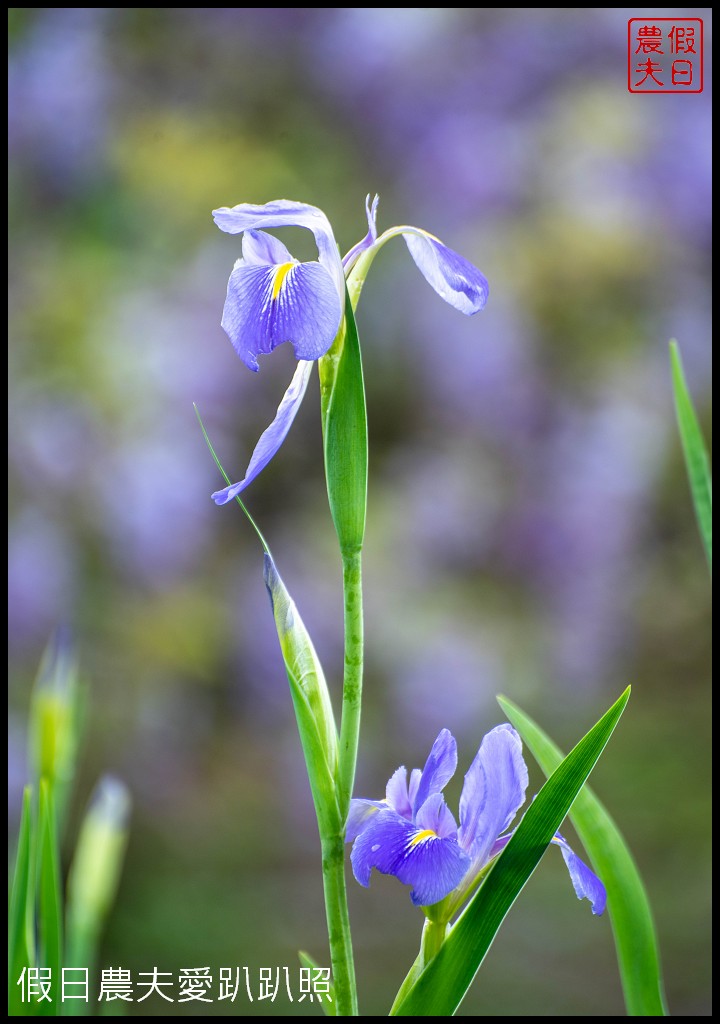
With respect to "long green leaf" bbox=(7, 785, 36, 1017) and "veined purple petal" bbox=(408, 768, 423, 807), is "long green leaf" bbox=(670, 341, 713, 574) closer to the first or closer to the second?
"veined purple petal" bbox=(408, 768, 423, 807)

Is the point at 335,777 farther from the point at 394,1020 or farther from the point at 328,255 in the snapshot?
the point at 328,255

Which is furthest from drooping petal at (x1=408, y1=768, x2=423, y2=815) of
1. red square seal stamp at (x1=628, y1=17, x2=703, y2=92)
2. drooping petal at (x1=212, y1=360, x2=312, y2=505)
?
red square seal stamp at (x1=628, y1=17, x2=703, y2=92)

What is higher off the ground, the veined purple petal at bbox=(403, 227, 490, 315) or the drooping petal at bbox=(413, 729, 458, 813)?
the veined purple petal at bbox=(403, 227, 490, 315)

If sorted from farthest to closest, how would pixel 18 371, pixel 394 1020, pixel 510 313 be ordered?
pixel 510 313
pixel 18 371
pixel 394 1020

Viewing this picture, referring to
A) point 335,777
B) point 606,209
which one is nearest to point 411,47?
point 606,209

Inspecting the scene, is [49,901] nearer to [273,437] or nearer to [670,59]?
[273,437]

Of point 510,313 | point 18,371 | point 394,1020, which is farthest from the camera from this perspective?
point 510,313

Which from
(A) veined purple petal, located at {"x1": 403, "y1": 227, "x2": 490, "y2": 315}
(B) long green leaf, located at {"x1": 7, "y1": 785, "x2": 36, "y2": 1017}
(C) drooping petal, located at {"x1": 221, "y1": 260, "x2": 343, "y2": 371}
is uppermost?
(A) veined purple petal, located at {"x1": 403, "y1": 227, "x2": 490, "y2": 315}
